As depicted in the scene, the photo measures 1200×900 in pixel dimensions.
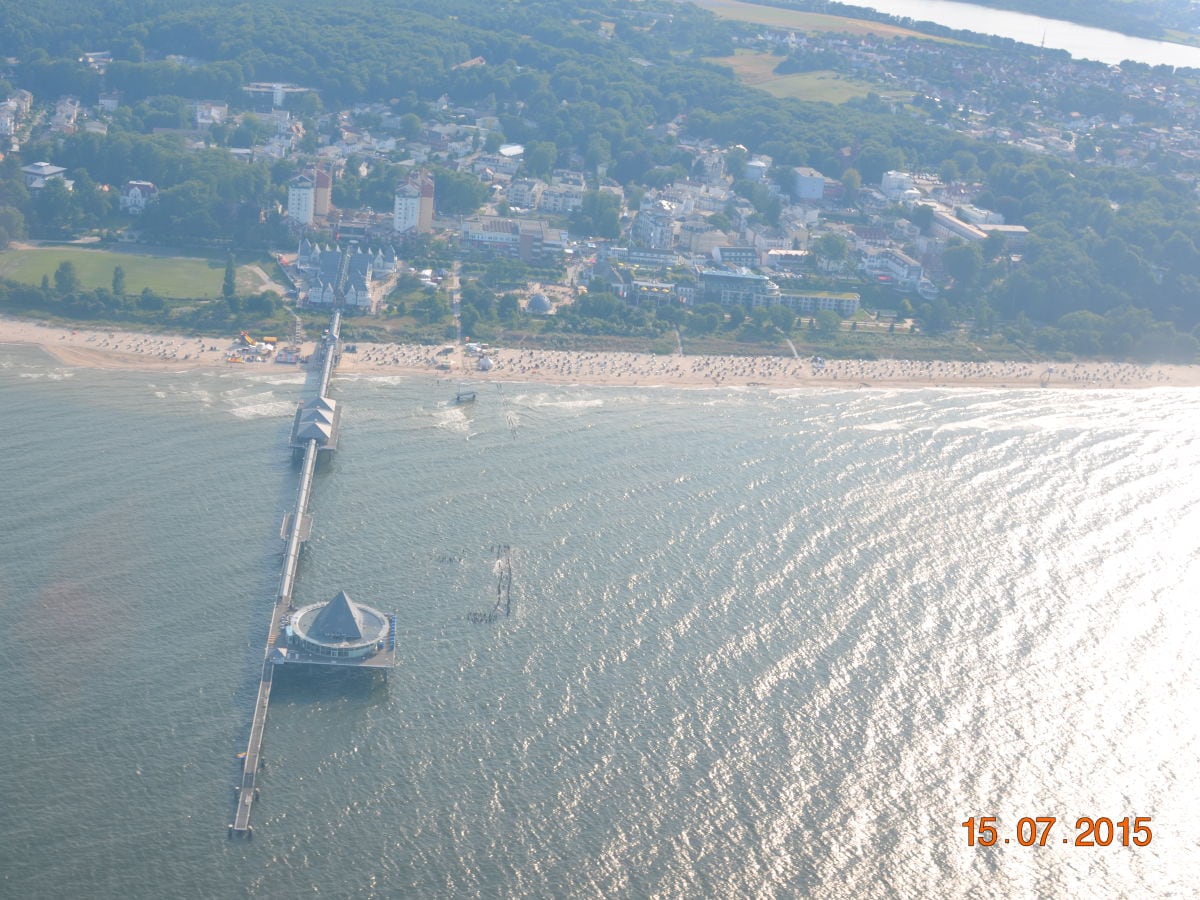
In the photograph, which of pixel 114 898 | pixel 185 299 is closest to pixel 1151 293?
pixel 185 299

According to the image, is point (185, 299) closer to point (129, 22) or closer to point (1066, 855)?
point (1066, 855)

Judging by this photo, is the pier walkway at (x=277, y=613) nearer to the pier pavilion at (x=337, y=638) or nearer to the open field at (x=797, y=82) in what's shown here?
the pier pavilion at (x=337, y=638)

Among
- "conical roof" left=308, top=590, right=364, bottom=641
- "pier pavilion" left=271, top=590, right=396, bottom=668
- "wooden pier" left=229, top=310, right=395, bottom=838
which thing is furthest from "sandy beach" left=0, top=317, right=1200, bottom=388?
"conical roof" left=308, top=590, right=364, bottom=641

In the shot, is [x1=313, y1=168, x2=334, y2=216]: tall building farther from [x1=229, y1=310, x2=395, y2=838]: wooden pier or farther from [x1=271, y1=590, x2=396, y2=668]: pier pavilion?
[x1=271, y1=590, x2=396, y2=668]: pier pavilion
